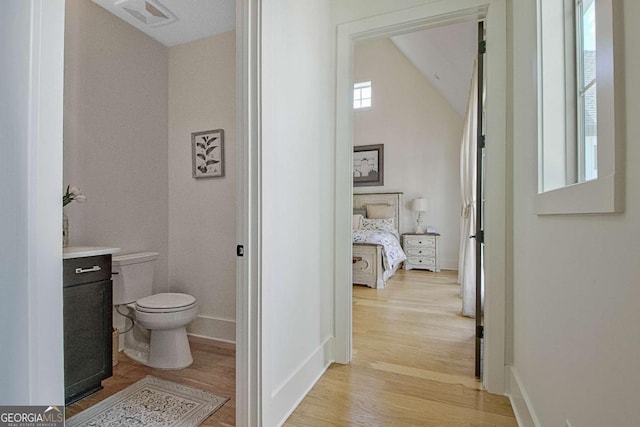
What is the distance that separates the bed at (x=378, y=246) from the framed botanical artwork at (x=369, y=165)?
477mm

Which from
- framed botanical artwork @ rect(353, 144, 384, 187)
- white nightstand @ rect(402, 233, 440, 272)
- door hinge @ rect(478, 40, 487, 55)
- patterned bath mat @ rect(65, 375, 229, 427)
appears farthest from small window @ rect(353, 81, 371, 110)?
patterned bath mat @ rect(65, 375, 229, 427)

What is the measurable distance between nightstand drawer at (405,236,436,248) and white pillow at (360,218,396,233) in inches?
13.6

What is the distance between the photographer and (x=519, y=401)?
153 cm

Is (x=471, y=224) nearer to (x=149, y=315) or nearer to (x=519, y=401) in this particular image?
(x=519, y=401)

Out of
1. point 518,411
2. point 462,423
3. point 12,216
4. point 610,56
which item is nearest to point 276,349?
point 462,423

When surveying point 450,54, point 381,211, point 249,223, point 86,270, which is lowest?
point 86,270

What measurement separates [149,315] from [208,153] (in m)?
1.39

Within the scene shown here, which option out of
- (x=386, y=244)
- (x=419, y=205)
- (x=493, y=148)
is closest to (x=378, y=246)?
(x=386, y=244)

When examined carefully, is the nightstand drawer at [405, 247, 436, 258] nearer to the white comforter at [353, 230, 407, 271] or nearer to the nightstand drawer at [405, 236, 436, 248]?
the nightstand drawer at [405, 236, 436, 248]

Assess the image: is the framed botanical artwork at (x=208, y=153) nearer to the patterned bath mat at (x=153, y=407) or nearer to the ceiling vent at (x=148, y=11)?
the ceiling vent at (x=148, y=11)

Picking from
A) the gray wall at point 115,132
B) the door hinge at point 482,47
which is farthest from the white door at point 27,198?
the door hinge at point 482,47

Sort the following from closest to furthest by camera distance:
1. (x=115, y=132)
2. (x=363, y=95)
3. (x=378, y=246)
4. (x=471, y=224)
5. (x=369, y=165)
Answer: (x=115, y=132)
(x=471, y=224)
(x=378, y=246)
(x=369, y=165)
(x=363, y=95)

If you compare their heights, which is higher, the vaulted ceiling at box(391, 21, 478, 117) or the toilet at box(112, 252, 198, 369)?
the vaulted ceiling at box(391, 21, 478, 117)

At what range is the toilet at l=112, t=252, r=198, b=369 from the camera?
205cm
